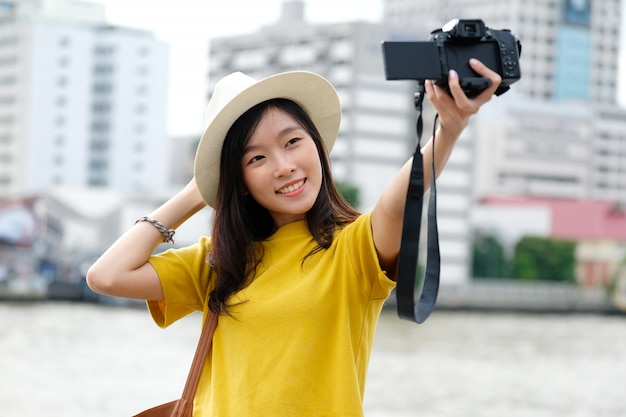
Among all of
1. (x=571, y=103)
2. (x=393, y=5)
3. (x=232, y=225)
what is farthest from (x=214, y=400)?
(x=393, y=5)

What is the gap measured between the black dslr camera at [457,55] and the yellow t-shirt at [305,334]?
0.87 feet

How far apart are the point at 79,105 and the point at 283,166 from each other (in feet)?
154

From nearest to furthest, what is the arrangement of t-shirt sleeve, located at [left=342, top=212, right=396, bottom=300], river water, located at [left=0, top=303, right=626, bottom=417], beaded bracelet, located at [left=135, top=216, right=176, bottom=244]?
1. t-shirt sleeve, located at [left=342, top=212, right=396, bottom=300]
2. beaded bracelet, located at [left=135, top=216, right=176, bottom=244]
3. river water, located at [left=0, top=303, right=626, bottom=417]

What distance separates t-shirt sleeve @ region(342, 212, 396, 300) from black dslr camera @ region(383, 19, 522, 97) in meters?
0.25

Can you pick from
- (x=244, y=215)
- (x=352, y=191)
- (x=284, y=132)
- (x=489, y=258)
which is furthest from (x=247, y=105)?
(x=489, y=258)

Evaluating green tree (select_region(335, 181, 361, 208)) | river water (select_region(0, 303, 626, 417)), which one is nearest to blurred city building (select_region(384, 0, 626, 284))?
green tree (select_region(335, 181, 361, 208))

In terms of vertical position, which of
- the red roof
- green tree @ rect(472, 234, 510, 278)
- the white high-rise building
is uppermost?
the white high-rise building

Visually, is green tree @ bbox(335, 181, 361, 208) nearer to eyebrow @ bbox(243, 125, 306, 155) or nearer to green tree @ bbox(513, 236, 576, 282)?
green tree @ bbox(513, 236, 576, 282)

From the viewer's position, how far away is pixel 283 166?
1.49 meters

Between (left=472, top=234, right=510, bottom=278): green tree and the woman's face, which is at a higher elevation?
the woman's face

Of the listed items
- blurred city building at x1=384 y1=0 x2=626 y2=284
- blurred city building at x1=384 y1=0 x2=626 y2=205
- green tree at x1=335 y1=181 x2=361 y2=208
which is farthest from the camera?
blurred city building at x1=384 y1=0 x2=626 y2=205

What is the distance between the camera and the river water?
15676mm

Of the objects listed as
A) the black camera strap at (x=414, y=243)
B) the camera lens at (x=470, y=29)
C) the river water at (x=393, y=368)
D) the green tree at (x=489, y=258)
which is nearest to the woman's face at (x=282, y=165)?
the black camera strap at (x=414, y=243)

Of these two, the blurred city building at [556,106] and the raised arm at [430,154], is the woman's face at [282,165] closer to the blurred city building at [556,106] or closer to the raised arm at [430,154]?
the raised arm at [430,154]
